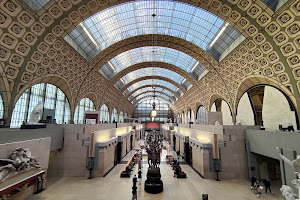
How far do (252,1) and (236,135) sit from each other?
34.3 feet

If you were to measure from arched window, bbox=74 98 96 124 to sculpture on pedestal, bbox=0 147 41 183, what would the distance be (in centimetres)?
1524

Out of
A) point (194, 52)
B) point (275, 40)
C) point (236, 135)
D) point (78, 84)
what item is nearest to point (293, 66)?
point (275, 40)

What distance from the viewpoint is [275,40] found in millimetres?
12039

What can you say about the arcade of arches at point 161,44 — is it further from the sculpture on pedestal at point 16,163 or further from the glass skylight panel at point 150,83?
the glass skylight panel at point 150,83

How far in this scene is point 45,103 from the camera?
54.5ft

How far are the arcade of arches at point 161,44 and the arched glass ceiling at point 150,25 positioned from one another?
0.13 metres

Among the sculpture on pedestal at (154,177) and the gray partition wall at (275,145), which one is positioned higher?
the gray partition wall at (275,145)

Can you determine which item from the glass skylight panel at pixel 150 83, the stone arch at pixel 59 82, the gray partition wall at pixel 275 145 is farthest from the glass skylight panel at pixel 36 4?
the glass skylight panel at pixel 150 83

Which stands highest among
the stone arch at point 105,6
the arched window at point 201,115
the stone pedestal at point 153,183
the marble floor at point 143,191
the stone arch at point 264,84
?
the stone arch at point 105,6

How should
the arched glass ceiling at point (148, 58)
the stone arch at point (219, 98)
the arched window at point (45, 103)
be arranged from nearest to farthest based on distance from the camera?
the arched window at point (45, 103)
the stone arch at point (219, 98)
the arched glass ceiling at point (148, 58)

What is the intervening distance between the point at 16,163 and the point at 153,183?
722 centimetres

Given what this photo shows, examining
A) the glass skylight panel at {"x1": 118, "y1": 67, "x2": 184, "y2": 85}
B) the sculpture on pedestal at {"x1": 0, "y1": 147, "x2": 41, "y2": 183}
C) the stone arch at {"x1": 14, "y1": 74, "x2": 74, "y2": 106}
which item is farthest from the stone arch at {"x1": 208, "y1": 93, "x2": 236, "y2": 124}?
the stone arch at {"x1": 14, "y1": 74, "x2": 74, "y2": 106}

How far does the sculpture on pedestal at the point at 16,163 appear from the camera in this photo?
6.22 meters

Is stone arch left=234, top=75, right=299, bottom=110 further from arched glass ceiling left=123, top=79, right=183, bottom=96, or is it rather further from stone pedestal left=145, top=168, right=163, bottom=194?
arched glass ceiling left=123, top=79, right=183, bottom=96
